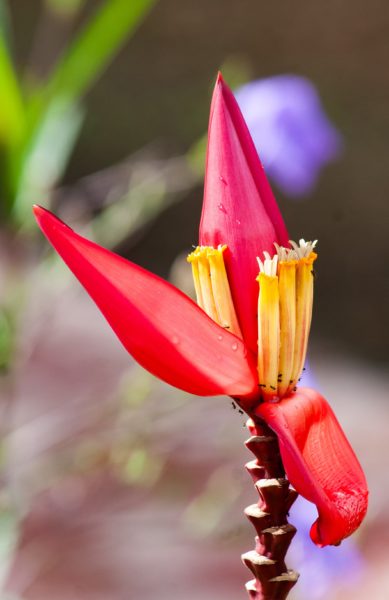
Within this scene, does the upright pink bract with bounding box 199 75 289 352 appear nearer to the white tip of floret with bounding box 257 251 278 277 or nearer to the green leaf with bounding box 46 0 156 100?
the white tip of floret with bounding box 257 251 278 277

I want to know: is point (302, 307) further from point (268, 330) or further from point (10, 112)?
point (10, 112)

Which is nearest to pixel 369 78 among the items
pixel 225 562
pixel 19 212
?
pixel 225 562

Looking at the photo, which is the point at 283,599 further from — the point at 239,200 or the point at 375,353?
the point at 375,353

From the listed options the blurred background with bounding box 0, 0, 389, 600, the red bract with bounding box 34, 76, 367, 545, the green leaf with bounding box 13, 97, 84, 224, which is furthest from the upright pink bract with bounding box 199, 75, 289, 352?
the green leaf with bounding box 13, 97, 84, 224

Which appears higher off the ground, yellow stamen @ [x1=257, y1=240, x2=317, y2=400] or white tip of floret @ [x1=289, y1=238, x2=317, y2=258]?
white tip of floret @ [x1=289, y1=238, x2=317, y2=258]

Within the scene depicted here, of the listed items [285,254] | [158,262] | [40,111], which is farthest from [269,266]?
[158,262]

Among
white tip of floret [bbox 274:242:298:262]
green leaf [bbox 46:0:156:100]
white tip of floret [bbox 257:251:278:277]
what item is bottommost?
white tip of floret [bbox 257:251:278:277]

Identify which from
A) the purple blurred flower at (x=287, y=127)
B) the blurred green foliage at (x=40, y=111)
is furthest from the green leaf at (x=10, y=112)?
the purple blurred flower at (x=287, y=127)
